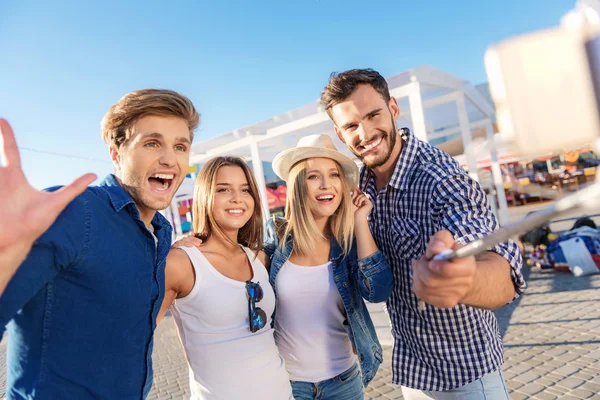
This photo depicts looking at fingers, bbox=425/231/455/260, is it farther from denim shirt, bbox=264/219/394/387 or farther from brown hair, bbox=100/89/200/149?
brown hair, bbox=100/89/200/149

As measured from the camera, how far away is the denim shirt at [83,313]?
3.43 ft

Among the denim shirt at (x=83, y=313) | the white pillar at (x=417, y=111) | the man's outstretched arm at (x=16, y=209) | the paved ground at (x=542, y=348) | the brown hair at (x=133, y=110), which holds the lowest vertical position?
the paved ground at (x=542, y=348)

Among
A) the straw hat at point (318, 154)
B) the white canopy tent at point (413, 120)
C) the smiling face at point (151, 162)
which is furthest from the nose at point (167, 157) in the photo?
the white canopy tent at point (413, 120)

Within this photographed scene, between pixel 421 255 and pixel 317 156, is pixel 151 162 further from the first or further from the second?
pixel 421 255

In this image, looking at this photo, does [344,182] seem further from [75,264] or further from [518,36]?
[518,36]

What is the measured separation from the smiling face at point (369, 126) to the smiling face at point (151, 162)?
89 cm

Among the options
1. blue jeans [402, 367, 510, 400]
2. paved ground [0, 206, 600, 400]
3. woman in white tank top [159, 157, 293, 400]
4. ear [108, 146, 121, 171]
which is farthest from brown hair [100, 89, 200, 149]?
paved ground [0, 206, 600, 400]

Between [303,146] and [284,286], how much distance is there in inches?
35.1

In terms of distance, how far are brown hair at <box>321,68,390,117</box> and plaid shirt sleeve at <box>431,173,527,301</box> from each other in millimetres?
738

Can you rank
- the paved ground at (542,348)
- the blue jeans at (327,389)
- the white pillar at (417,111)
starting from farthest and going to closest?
the white pillar at (417,111)
the paved ground at (542,348)
the blue jeans at (327,389)

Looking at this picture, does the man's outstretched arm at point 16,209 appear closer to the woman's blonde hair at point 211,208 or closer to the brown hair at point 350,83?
the woman's blonde hair at point 211,208

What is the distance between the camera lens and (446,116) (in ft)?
27.7

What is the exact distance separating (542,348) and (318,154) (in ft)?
12.2

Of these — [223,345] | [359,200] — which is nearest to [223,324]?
[223,345]
